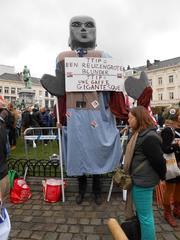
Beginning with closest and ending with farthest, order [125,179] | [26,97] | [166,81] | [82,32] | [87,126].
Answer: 1. [125,179]
2. [87,126]
3. [82,32]
4. [26,97]
5. [166,81]

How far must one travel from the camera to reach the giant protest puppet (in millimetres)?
5355

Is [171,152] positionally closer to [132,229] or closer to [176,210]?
[176,210]

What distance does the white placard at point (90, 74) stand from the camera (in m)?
5.32

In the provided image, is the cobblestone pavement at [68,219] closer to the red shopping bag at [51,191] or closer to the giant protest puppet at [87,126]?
the red shopping bag at [51,191]

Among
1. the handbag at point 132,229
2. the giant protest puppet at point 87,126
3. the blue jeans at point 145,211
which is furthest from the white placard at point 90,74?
the handbag at point 132,229

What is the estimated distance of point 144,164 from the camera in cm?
328

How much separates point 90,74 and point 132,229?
3.03 metres

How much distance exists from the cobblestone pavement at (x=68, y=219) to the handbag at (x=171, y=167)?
75cm

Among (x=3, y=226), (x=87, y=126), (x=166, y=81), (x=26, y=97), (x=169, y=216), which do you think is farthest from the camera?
(x=166, y=81)

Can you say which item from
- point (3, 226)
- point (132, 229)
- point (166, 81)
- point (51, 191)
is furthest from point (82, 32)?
point (166, 81)

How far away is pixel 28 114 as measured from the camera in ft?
40.3

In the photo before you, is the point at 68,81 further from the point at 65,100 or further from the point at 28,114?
the point at 28,114

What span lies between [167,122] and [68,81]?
1.88 meters

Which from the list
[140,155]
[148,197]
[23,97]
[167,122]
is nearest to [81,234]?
[148,197]
